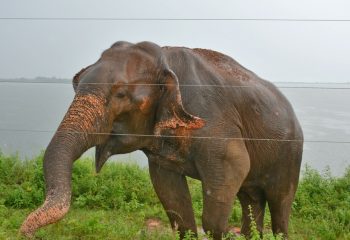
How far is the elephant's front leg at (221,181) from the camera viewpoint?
358cm

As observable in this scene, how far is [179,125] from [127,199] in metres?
2.59

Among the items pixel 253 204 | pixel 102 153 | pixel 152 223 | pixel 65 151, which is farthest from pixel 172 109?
pixel 152 223

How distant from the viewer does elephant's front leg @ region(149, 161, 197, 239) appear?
4.10m

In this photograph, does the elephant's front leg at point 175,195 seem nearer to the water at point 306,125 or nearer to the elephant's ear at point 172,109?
the elephant's ear at point 172,109

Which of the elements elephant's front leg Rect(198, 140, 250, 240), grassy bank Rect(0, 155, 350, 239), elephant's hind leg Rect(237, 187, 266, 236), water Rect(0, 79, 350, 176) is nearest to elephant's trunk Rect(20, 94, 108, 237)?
elephant's front leg Rect(198, 140, 250, 240)

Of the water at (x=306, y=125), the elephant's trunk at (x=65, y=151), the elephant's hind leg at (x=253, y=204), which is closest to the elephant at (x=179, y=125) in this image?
the elephant's trunk at (x=65, y=151)

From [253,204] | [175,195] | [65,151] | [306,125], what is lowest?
[306,125]

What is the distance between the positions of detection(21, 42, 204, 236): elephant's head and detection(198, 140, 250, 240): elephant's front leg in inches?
11.4

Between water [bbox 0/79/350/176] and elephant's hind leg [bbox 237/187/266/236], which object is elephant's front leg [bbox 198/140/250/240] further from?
water [bbox 0/79/350/176]

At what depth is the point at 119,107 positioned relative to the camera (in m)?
3.36

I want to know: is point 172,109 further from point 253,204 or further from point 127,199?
point 127,199

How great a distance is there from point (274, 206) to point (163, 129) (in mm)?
1437

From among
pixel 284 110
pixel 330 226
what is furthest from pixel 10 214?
pixel 330 226

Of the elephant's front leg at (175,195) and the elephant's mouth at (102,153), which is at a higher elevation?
the elephant's mouth at (102,153)
